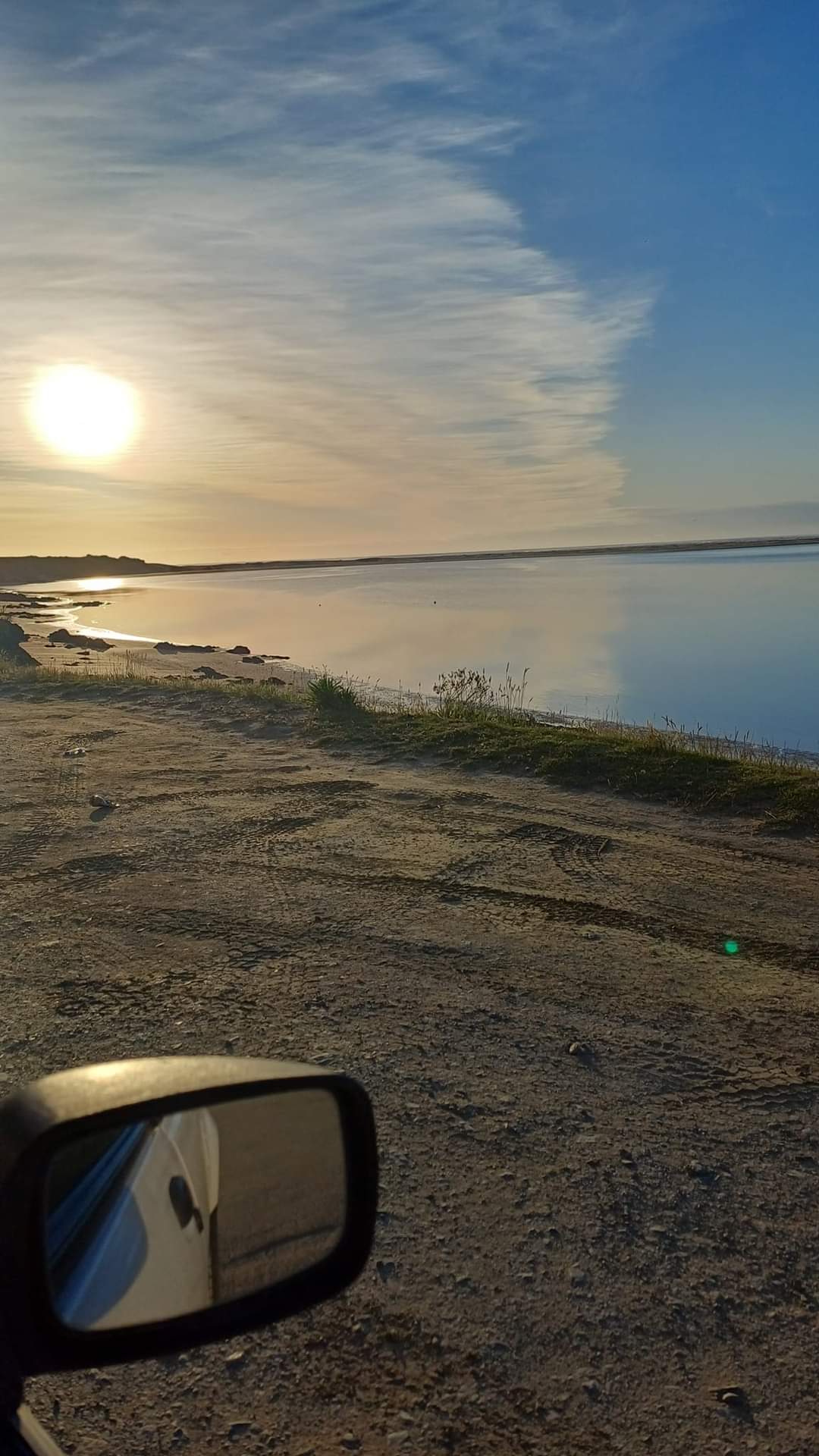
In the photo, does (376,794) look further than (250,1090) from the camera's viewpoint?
Yes

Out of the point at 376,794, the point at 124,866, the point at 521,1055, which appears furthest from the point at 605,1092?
the point at 376,794

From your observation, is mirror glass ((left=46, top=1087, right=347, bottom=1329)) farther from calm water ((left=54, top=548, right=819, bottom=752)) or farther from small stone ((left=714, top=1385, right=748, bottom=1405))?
calm water ((left=54, top=548, right=819, bottom=752))

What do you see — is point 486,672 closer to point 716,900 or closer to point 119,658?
point 119,658

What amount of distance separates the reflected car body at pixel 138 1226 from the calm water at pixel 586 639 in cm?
1637

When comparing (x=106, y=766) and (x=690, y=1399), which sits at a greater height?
(x=106, y=766)

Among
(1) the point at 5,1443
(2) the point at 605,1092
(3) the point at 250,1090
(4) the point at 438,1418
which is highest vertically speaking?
(3) the point at 250,1090

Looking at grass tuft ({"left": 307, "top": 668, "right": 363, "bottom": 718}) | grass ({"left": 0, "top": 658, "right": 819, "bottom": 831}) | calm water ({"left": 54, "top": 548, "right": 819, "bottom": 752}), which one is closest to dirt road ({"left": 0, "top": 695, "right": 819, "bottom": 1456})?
grass ({"left": 0, "top": 658, "right": 819, "bottom": 831})

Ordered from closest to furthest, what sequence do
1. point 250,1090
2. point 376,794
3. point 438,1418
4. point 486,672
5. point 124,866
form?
point 250,1090 → point 438,1418 → point 124,866 → point 376,794 → point 486,672

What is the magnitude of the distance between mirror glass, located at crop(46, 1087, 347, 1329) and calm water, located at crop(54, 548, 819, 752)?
638 inches

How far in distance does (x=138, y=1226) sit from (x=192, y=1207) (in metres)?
0.14

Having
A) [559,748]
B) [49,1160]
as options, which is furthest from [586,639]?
[49,1160]

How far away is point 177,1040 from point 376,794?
436cm

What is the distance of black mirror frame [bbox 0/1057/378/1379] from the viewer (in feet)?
4.22

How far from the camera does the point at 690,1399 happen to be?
2475 millimetres
